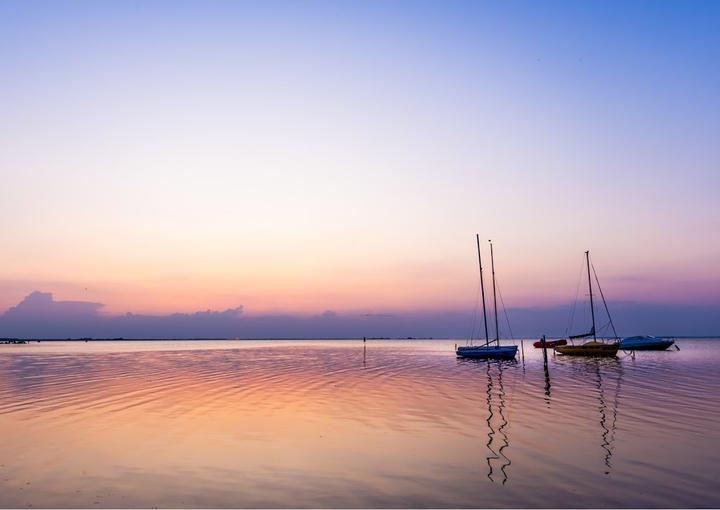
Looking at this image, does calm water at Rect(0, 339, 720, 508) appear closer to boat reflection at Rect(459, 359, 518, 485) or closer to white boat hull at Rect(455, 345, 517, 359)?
boat reflection at Rect(459, 359, 518, 485)

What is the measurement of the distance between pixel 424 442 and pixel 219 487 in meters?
8.90

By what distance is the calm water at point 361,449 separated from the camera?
13406mm

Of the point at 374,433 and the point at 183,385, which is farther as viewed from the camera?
the point at 183,385

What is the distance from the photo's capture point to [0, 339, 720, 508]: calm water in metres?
13.4

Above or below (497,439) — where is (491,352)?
below

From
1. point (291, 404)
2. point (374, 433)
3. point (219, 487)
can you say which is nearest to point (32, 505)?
point (219, 487)

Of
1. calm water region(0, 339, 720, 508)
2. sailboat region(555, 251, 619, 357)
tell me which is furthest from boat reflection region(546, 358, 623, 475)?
sailboat region(555, 251, 619, 357)

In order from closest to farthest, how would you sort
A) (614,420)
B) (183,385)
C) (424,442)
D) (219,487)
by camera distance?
(219,487) → (424,442) → (614,420) → (183,385)

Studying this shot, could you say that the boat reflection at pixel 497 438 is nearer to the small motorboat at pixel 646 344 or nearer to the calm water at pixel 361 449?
the calm water at pixel 361 449

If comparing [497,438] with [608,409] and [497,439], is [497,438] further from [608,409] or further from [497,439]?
[608,409]

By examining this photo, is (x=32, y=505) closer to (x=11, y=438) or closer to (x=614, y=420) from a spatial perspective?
(x=11, y=438)

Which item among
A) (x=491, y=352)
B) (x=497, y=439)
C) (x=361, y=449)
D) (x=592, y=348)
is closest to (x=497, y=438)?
(x=497, y=439)

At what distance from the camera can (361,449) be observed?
1878 centimetres

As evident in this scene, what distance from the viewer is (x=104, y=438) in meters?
20.5
